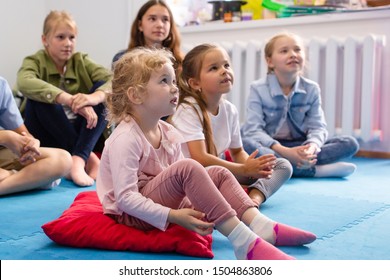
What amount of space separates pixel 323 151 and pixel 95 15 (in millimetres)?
1793

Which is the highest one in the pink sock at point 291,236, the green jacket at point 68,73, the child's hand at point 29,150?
the green jacket at point 68,73

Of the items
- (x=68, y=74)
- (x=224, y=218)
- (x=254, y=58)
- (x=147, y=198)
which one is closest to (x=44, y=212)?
(x=147, y=198)

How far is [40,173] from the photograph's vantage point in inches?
70.2

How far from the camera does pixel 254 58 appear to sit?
2.96 m

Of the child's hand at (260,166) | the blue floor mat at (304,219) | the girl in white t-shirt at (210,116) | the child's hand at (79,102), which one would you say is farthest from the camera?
the child's hand at (79,102)

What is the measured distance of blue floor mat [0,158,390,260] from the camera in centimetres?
113

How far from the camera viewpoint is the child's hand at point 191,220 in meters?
1.09

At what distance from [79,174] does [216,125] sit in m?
0.61

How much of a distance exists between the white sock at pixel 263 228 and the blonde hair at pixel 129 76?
1.22ft

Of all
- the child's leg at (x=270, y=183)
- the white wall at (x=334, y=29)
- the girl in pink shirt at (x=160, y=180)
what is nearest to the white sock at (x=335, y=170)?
the child's leg at (x=270, y=183)

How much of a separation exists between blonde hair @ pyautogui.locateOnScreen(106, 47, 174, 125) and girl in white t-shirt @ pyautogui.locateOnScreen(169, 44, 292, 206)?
31cm

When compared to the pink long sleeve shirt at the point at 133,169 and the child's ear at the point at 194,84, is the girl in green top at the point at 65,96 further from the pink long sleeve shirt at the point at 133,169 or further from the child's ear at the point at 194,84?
the pink long sleeve shirt at the point at 133,169

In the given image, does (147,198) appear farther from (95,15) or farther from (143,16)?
(95,15)

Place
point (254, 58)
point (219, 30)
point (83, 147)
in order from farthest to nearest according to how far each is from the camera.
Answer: point (219, 30) < point (254, 58) < point (83, 147)
